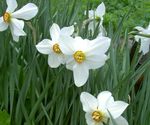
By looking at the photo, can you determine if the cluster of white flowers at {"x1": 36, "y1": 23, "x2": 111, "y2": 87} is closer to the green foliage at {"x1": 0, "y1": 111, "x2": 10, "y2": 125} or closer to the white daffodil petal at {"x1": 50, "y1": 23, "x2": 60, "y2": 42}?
the white daffodil petal at {"x1": 50, "y1": 23, "x2": 60, "y2": 42}

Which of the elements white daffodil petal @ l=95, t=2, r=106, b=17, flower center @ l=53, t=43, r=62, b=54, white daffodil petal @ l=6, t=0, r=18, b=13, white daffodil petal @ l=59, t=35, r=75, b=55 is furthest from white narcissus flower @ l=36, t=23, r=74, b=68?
white daffodil petal @ l=95, t=2, r=106, b=17

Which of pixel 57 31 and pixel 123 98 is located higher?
pixel 57 31

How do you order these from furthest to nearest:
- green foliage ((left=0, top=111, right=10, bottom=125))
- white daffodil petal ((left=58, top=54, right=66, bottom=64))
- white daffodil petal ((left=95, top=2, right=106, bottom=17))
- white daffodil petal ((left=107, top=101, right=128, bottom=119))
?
white daffodil petal ((left=95, top=2, right=106, bottom=17)) → green foliage ((left=0, top=111, right=10, bottom=125)) → white daffodil petal ((left=58, top=54, right=66, bottom=64)) → white daffodil petal ((left=107, top=101, right=128, bottom=119))

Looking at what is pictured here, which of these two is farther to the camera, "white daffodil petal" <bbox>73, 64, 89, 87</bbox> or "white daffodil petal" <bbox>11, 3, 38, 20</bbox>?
"white daffodil petal" <bbox>11, 3, 38, 20</bbox>

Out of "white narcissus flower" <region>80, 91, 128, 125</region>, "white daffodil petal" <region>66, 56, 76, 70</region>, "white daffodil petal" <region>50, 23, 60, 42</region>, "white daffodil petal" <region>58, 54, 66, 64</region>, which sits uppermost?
"white daffodil petal" <region>50, 23, 60, 42</region>

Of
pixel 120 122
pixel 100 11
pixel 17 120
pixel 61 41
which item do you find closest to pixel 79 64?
pixel 61 41

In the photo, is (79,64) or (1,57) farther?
(1,57)

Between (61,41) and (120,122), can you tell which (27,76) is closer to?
(61,41)
